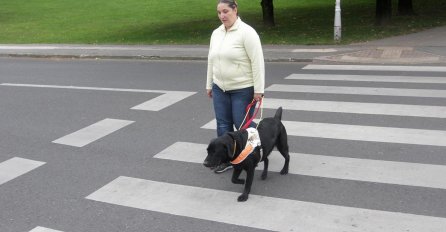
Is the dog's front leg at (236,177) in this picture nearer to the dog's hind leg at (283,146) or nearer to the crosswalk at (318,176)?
the crosswalk at (318,176)

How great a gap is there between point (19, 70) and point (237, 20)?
11.5m

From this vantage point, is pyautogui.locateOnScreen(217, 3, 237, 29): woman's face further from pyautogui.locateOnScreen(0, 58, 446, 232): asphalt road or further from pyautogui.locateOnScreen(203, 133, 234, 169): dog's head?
pyautogui.locateOnScreen(0, 58, 446, 232): asphalt road

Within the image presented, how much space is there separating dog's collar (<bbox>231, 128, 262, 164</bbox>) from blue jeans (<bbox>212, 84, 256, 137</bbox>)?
0.64 metres

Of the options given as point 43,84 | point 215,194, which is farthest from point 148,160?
point 43,84

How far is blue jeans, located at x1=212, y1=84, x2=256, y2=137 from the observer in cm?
561

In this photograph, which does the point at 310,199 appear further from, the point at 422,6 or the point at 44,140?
the point at 422,6

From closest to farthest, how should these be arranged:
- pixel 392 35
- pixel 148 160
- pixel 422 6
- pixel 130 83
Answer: pixel 148 160 → pixel 130 83 → pixel 392 35 → pixel 422 6

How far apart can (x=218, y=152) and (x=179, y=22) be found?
21.4 metres

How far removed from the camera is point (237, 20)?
17.3ft

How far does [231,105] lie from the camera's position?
19.0 feet

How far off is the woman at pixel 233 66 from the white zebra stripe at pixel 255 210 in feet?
3.25

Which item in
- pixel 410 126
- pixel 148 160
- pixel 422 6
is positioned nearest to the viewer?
pixel 148 160

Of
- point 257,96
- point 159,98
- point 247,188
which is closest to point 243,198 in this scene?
point 247,188

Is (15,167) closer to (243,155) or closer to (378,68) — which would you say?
(243,155)
